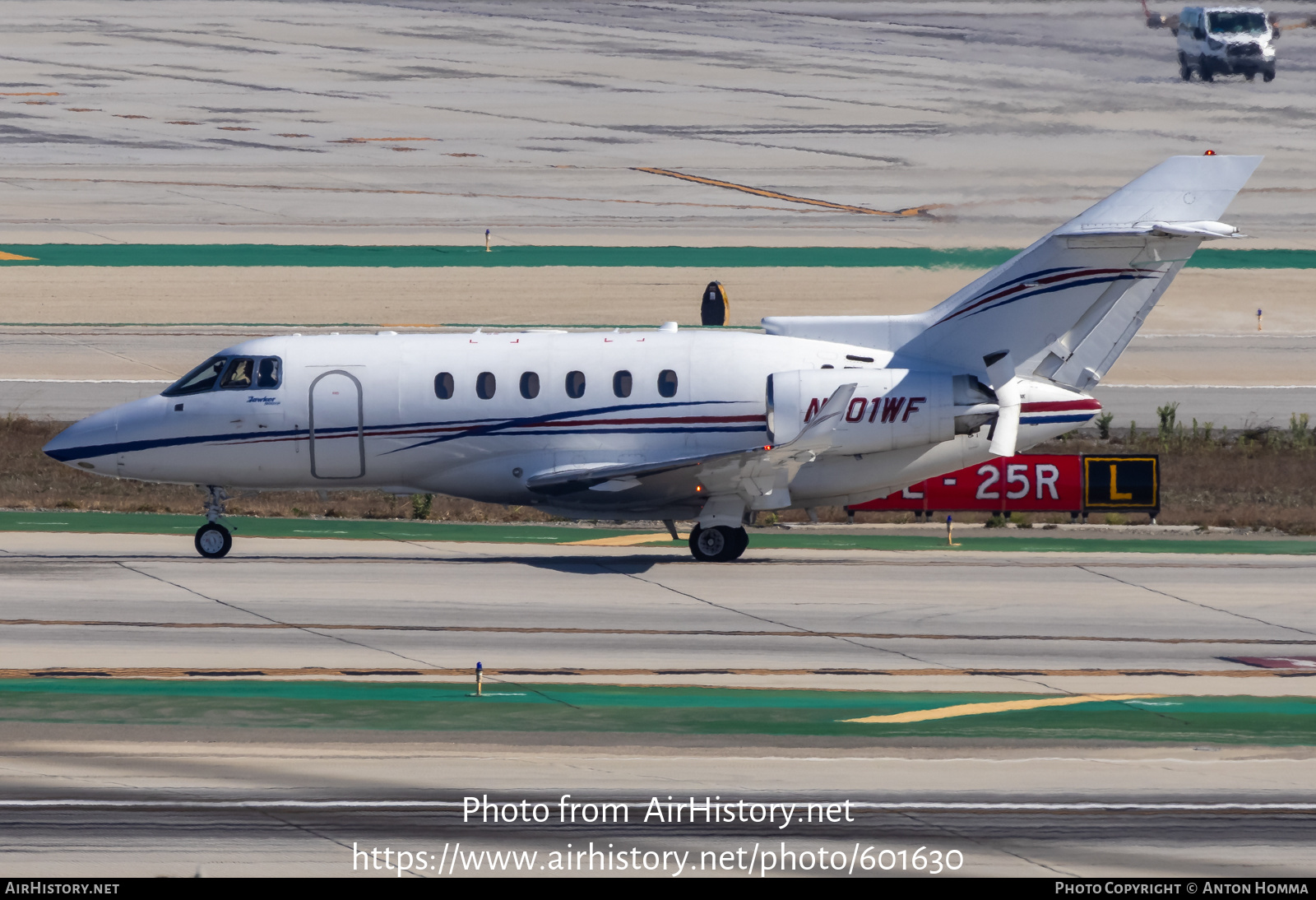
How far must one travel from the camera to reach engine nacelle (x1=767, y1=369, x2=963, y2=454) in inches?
1093

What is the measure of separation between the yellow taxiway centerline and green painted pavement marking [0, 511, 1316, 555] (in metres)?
10.3

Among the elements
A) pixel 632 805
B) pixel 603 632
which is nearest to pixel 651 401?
pixel 603 632

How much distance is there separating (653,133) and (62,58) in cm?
3695

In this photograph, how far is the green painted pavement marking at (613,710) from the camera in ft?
62.5

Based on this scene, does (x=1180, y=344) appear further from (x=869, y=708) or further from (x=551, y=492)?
(x=869, y=708)

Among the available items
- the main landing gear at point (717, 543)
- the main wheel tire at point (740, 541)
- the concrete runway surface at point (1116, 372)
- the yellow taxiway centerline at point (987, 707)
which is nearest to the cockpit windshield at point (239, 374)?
the main landing gear at point (717, 543)

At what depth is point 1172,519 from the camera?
34500mm

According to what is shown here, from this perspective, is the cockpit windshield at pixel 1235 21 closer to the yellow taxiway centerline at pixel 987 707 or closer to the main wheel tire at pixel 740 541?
the main wheel tire at pixel 740 541

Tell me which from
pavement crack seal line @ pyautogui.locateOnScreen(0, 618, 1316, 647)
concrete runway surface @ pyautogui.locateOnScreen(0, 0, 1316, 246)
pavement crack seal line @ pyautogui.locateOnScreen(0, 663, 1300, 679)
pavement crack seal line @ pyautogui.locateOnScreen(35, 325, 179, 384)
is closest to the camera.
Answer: pavement crack seal line @ pyautogui.locateOnScreen(0, 663, 1300, 679)

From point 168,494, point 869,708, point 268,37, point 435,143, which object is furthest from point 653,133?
point 869,708

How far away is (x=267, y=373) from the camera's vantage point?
28766 millimetres

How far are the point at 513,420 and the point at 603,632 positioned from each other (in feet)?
18.5

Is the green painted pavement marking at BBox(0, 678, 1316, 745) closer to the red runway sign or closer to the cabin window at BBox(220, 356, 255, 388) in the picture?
the cabin window at BBox(220, 356, 255, 388)

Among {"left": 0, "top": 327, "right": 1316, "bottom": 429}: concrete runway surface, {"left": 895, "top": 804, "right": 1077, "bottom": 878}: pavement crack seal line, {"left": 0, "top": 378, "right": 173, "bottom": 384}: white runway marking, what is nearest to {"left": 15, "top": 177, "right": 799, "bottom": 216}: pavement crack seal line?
{"left": 0, "top": 327, "right": 1316, "bottom": 429}: concrete runway surface
